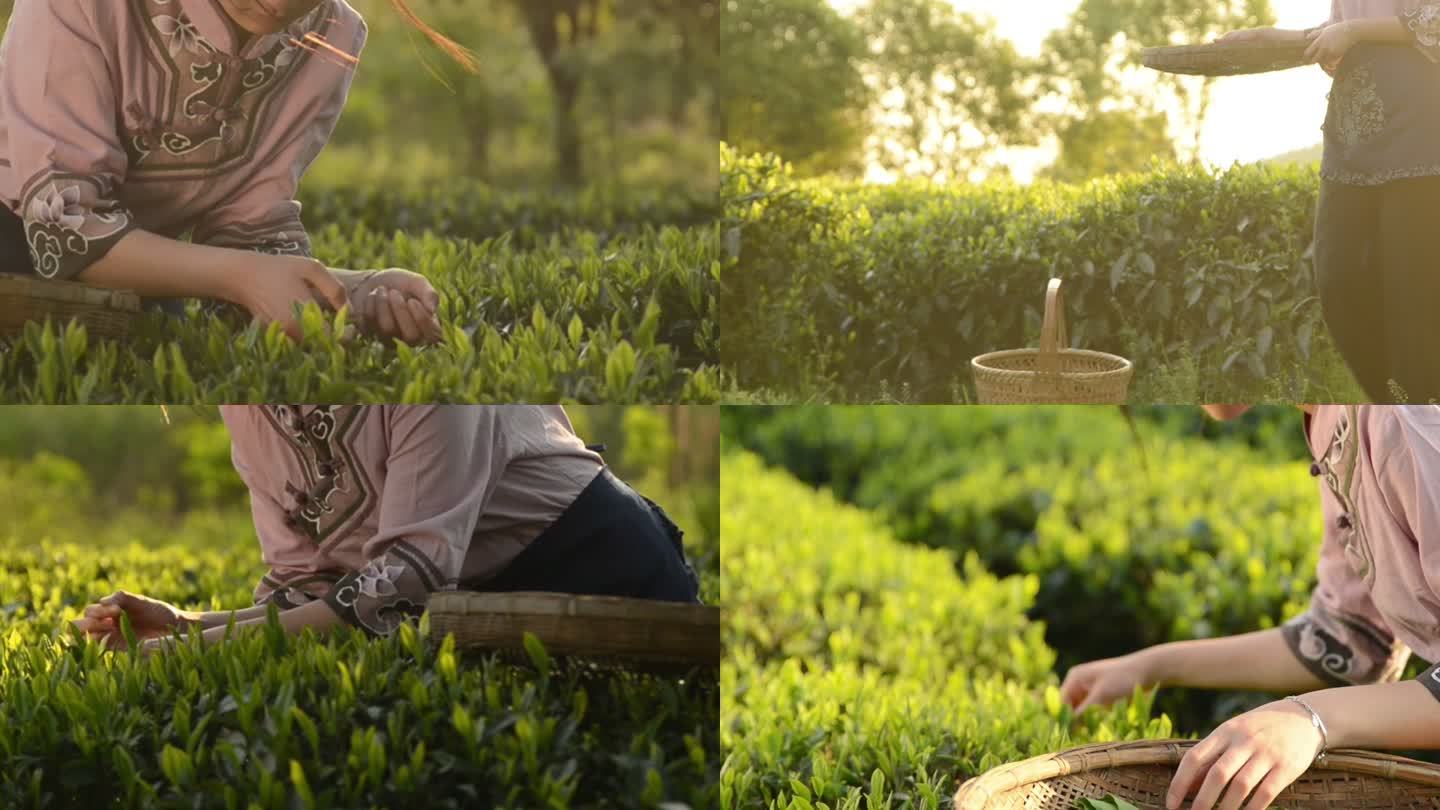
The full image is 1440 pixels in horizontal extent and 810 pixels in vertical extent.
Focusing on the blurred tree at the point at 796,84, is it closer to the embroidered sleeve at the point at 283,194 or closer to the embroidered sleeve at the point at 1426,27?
the embroidered sleeve at the point at 283,194

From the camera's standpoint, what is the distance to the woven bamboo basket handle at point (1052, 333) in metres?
2.77

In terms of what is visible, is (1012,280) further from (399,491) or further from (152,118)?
(152,118)

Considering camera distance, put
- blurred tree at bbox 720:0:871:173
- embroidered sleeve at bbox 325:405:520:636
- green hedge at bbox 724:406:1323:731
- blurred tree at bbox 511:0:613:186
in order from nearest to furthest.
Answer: embroidered sleeve at bbox 325:405:520:636 < blurred tree at bbox 720:0:871:173 < blurred tree at bbox 511:0:613:186 < green hedge at bbox 724:406:1323:731

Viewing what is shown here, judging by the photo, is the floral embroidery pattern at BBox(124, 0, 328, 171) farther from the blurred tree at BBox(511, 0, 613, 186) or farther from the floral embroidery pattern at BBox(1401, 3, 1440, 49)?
the floral embroidery pattern at BBox(1401, 3, 1440, 49)

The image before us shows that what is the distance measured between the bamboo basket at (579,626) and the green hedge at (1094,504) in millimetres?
1877

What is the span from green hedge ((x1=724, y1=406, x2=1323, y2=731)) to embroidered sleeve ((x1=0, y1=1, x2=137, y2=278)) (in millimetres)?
3008

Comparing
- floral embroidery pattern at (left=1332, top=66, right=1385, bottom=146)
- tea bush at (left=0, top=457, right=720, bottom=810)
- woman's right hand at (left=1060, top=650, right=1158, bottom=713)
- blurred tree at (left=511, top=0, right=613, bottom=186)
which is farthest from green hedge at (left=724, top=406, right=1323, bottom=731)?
blurred tree at (left=511, top=0, right=613, bottom=186)

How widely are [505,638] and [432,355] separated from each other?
1.86ft

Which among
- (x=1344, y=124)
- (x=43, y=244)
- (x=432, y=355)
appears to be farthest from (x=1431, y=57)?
(x=43, y=244)

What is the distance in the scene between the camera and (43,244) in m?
2.50

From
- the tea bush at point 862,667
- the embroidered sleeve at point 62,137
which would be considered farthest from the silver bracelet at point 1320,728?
the embroidered sleeve at point 62,137

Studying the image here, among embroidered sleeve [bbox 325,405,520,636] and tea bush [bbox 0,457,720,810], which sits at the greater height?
embroidered sleeve [bbox 325,405,520,636]

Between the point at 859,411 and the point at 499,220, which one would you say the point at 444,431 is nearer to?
the point at 499,220

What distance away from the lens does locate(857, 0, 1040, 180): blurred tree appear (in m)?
2.88
